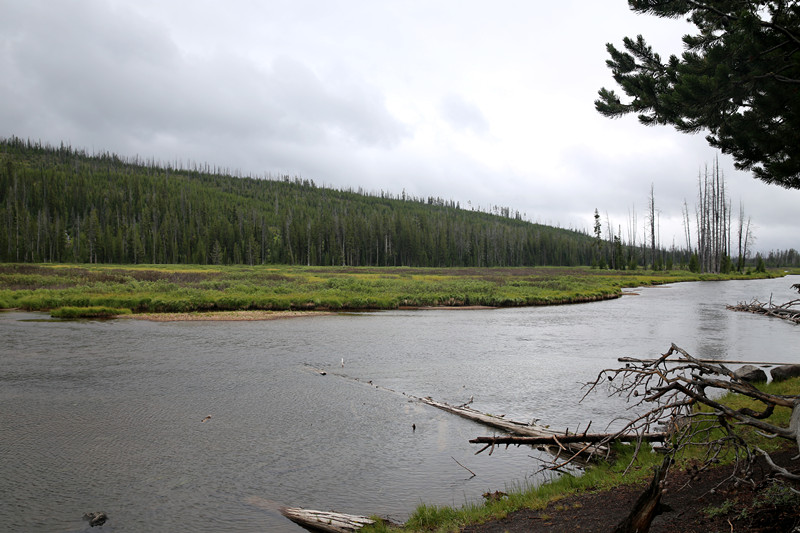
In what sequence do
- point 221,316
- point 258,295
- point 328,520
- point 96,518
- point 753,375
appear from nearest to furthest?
point 328,520
point 96,518
point 753,375
point 221,316
point 258,295

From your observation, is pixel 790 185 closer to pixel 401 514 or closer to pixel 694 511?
pixel 694 511

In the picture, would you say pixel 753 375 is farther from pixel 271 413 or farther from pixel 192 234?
pixel 192 234

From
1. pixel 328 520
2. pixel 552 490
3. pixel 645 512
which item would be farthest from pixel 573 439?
pixel 328 520

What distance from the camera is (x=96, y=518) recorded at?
7777 mm

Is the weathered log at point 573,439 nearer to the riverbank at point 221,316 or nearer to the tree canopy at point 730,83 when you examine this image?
the tree canopy at point 730,83

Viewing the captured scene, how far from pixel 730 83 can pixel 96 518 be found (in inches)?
506

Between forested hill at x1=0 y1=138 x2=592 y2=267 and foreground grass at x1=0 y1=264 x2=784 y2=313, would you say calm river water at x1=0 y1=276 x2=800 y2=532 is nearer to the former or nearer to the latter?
foreground grass at x1=0 y1=264 x2=784 y2=313

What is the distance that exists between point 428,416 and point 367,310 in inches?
1168

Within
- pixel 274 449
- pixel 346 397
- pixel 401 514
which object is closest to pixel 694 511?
pixel 401 514

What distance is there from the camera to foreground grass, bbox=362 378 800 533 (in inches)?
278

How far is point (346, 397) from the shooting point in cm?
1499

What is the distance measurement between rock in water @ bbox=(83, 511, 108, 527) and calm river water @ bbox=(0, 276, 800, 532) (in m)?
0.12

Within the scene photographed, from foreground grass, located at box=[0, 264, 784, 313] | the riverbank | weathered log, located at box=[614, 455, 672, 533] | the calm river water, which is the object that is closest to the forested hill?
foreground grass, located at box=[0, 264, 784, 313]

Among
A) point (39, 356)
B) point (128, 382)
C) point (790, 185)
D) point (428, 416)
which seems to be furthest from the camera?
point (39, 356)
